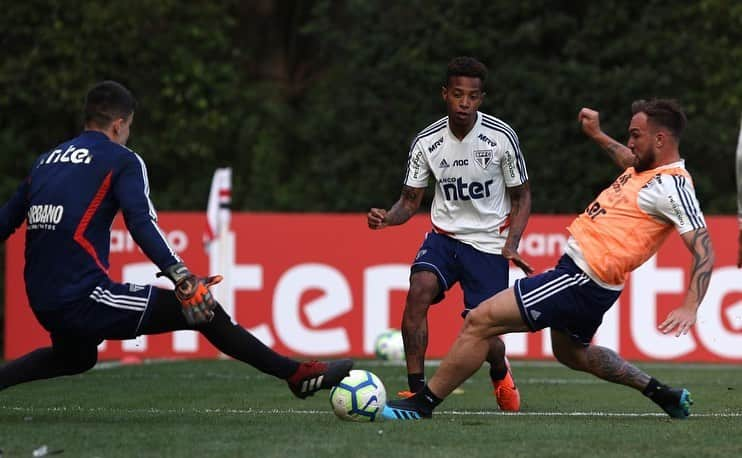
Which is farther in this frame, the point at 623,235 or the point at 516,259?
the point at 516,259

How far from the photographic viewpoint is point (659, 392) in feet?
27.9

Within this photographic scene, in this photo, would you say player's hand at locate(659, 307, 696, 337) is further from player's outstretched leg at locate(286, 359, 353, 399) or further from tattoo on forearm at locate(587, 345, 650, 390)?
player's outstretched leg at locate(286, 359, 353, 399)

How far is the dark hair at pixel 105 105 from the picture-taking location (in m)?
8.05

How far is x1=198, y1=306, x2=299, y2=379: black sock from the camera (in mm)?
7988

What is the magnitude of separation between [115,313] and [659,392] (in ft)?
10.2

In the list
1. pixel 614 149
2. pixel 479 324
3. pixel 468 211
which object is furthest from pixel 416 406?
pixel 614 149

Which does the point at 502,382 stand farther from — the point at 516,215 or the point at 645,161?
the point at 645,161

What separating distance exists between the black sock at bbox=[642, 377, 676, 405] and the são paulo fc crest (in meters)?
2.01

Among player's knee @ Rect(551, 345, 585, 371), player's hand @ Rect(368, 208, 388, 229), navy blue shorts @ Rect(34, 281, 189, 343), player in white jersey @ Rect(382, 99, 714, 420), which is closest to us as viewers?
navy blue shorts @ Rect(34, 281, 189, 343)

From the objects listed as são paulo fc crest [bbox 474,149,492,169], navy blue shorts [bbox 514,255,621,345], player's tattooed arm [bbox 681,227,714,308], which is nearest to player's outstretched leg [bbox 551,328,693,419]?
navy blue shorts [bbox 514,255,621,345]

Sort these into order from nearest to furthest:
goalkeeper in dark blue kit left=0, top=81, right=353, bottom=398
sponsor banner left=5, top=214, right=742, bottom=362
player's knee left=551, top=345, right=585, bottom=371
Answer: goalkeeper in dark blue kit left=0, top=81, right=353, bottom=398 < player's knee left=551, top=345, right=585, bottom=371 < sponsor banner left=5, top=214, right=742, bottom=362

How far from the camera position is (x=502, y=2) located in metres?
23.3

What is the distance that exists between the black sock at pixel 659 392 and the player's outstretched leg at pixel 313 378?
1805 mm

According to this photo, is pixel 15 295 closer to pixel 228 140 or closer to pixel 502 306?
pixel 228 140
